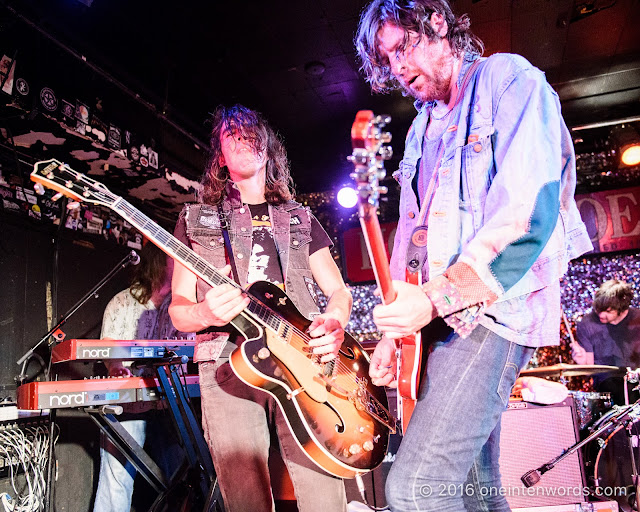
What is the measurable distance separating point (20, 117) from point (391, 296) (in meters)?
3.92

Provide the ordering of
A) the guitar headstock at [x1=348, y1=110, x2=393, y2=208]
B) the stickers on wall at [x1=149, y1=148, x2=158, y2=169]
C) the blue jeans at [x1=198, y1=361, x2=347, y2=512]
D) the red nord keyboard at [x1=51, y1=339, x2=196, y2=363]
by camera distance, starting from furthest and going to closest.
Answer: the stickers on wall at [x1=149, y1=148, x2=158, y2=169] → the red nord keyboard at [x1=51, y1=339, x2=196, y2=363] → the blue jeans at [x1=198, y1=361, x2=347, y2=512] → the guitar headstock at [x1=348, y1=110, x2=393, y2=208]

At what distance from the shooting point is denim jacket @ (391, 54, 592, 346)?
4.36ft

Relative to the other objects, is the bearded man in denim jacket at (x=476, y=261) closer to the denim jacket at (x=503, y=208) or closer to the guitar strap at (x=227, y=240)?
the denim jacket at (x=503, y=208)

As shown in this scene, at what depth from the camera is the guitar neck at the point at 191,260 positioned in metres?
2.18

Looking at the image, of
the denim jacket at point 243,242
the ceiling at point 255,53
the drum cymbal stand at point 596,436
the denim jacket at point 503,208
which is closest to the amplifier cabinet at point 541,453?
the drum cymbal stand at point 596,436

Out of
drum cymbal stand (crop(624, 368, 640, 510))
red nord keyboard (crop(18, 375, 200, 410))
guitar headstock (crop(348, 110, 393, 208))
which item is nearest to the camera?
guitar headstock (crop(348, 110, 393, 208))

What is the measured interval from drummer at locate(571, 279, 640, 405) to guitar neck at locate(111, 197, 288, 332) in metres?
5.60

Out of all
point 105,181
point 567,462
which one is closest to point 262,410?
point 567,462

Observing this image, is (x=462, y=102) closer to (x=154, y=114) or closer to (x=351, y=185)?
(x=154, y=114)

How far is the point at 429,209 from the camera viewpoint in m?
1.72

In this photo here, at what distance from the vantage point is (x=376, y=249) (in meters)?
1.34

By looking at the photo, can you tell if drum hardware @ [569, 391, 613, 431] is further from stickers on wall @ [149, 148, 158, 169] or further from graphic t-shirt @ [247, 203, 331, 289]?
stickers on wall @ [149, 148, 158, 169]

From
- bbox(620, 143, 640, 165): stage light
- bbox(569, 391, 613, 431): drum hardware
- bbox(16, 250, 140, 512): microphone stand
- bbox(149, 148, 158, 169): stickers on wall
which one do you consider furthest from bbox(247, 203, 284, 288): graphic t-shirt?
bbox(620, 143, 640, 165): stage light

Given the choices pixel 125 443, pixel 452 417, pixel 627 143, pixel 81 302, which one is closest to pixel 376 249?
pixel 452 417
